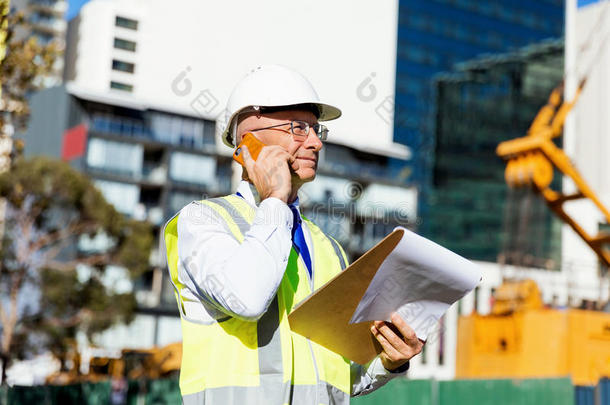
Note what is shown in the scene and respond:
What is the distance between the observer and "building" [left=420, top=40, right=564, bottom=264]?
84.9 m

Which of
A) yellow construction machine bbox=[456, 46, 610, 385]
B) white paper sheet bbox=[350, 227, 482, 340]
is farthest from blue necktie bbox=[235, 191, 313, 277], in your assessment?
yellow construction machine bbox=[456, 46, 610, 385]

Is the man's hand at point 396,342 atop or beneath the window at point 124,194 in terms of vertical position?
beneath

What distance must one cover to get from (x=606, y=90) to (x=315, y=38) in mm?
74469

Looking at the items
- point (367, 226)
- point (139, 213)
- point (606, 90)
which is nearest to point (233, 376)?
point (139, 213)

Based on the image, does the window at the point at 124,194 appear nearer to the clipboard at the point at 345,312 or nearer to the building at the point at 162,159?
the building at the point at 162,159

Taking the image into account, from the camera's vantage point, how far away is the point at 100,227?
→ 28.6m

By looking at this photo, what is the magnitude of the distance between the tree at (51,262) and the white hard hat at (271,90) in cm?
2546

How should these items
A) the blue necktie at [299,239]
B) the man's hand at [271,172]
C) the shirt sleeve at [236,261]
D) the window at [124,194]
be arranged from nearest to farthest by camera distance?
the shirt sleeve at [236,261], the man's hand at [271,172], the blue necktie at [299,239], the window at [124,194]

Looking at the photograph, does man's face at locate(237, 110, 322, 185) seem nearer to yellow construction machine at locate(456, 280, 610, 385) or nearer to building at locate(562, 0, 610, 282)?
yellow construction machine at locate(456, 280, 610, 385)

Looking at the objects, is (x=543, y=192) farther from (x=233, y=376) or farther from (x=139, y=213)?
(x=139, y=213)

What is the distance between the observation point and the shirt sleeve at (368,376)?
2.76 meters

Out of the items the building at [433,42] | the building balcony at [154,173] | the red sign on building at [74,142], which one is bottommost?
the building balcony at [154,173]

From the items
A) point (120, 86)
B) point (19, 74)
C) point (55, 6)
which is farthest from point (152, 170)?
point (55, 6)

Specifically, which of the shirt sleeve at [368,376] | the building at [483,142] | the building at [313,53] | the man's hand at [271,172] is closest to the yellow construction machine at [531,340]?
the building at [313,53]
